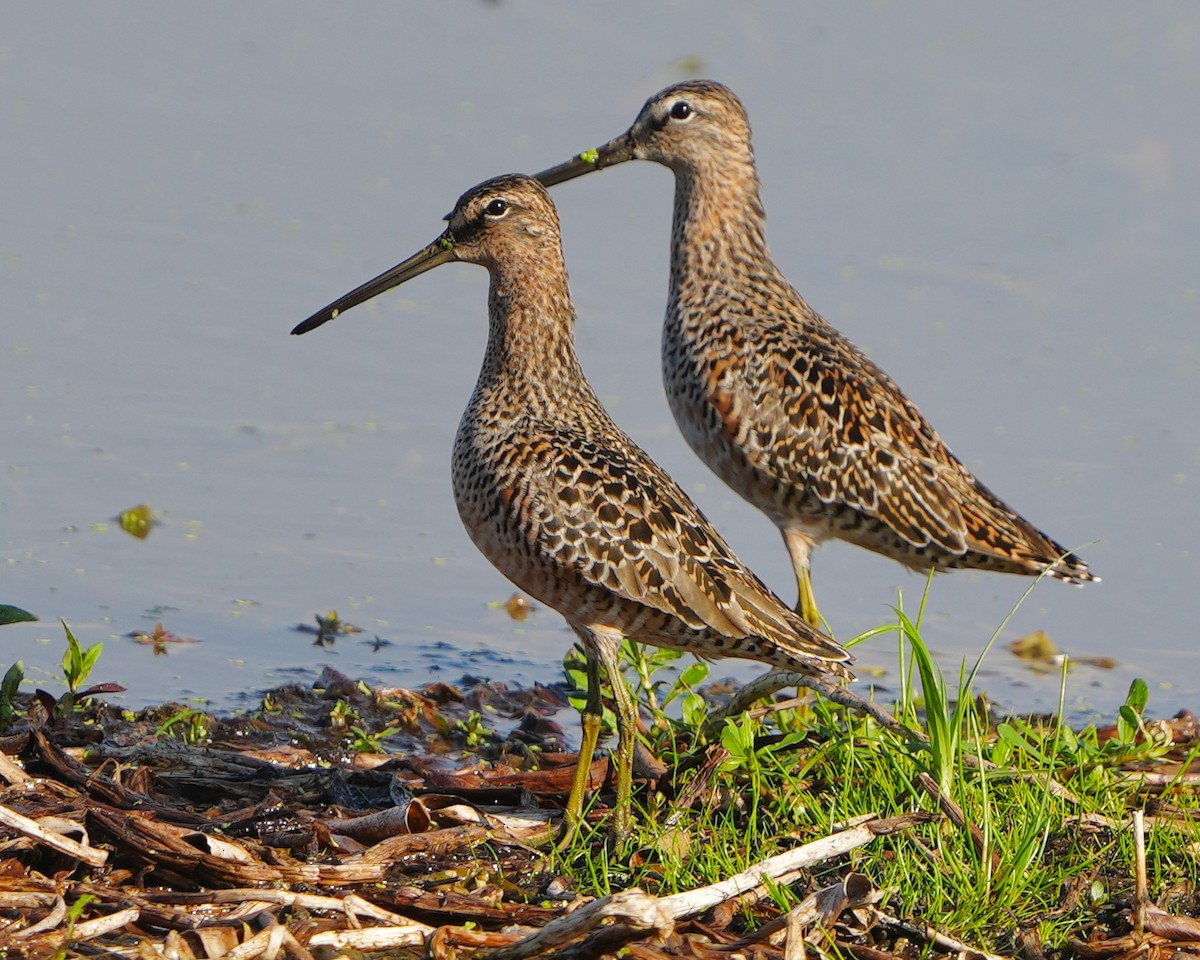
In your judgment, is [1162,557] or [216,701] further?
[1162,557]

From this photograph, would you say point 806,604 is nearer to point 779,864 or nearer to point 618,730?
point 618,730

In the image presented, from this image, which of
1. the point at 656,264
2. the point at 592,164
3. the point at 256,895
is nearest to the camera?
the point at 256,895

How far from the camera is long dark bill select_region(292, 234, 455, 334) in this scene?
6070mm

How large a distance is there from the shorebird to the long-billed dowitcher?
1.16 m

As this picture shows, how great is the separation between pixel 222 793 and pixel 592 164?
3.42m

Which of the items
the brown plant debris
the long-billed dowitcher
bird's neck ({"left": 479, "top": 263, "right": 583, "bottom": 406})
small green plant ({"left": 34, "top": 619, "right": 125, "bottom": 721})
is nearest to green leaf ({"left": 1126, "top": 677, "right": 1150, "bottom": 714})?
the brown plant debris

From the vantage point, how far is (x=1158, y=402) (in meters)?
9.26

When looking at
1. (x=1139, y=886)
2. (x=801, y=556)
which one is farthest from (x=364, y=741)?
(x=1139, y=886)

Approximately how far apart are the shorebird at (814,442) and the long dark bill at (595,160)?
687 mm

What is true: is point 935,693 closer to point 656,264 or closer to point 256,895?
point 256,895

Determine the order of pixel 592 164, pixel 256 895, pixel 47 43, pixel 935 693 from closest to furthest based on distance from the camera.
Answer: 1. pixel 256 895
2. pixel 935 693
3. pixel 592 164
4. pixel 47 43

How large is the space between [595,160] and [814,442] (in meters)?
1.66

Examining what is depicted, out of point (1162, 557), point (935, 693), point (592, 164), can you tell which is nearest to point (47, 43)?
point (592, 164)

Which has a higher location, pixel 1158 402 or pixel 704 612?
pixel 1158 402
